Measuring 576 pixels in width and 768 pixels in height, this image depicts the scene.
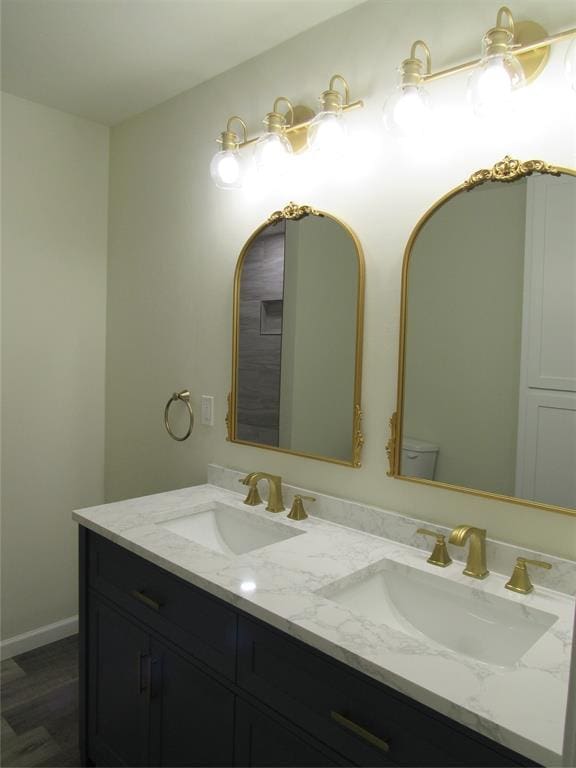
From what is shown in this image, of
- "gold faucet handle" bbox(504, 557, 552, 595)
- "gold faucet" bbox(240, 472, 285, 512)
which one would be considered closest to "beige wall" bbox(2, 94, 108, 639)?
"gold faucet" bbox(240, 472, 285, 512)

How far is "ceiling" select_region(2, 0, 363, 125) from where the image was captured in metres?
1.77

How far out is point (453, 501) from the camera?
1.50 metres

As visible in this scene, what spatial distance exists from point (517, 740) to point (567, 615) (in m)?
0.45

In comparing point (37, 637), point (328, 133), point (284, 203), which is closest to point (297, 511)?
point (284, 203)

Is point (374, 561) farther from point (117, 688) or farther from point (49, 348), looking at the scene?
point (49, 348)

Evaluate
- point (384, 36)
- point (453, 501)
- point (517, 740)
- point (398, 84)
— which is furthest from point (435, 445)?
point (384, 36)

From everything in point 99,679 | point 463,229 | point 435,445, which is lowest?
point 99,679

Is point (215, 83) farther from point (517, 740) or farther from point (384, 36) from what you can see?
point (517, 740)

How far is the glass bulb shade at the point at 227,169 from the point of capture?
6.43 ft

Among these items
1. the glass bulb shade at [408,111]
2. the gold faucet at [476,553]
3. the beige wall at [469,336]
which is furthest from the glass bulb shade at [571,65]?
the gold faucet at [476,553]

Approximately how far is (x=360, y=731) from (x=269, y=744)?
11.2 inches

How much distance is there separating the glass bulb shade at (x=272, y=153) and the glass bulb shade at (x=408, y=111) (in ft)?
1.39

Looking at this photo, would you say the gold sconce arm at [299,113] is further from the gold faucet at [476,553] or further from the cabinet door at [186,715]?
the cabinet door at [186,715]

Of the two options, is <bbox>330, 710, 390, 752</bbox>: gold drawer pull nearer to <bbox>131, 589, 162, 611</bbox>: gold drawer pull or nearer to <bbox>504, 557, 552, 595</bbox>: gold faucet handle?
<bbox>504, 557, 552, 595</bbox>: gold faucet handle
